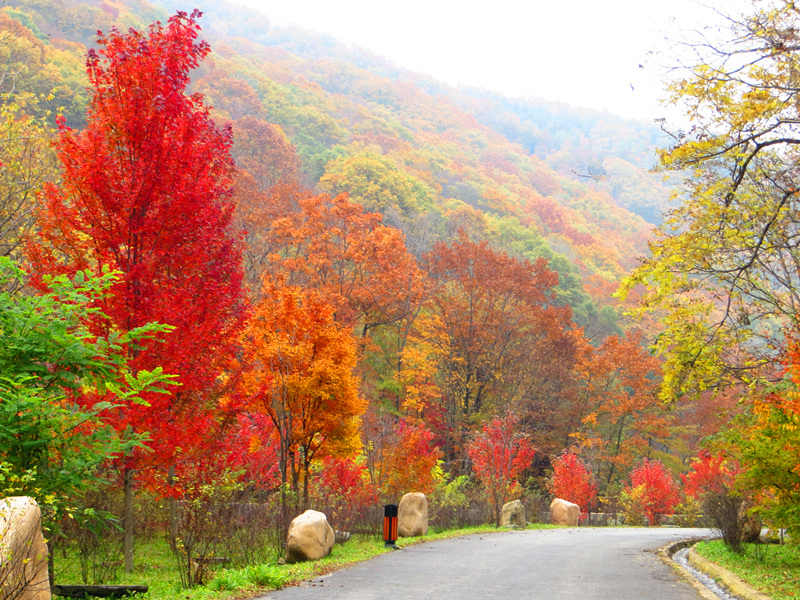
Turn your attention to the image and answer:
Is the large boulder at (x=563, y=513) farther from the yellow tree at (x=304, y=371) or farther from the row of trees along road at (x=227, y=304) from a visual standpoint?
the yellow tree at (x=304, y=371)

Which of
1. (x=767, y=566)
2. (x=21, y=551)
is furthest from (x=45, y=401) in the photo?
(x=767, y=566)

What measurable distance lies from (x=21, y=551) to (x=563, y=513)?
25.5 meters

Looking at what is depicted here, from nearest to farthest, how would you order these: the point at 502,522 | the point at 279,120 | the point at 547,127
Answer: the point at 502,522
the point at 279,120
the point at 547,127

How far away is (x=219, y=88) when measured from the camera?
56281mm

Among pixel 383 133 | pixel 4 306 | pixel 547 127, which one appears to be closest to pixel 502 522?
pixel 4 306

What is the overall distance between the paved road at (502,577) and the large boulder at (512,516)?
874 cm

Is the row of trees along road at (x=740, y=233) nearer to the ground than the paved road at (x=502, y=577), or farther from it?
farther from it

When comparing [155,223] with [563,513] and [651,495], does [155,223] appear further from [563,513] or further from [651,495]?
[651,495]

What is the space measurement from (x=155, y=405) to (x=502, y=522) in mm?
17155

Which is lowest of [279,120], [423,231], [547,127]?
[423,231]

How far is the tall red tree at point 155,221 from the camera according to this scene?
8.66 meters

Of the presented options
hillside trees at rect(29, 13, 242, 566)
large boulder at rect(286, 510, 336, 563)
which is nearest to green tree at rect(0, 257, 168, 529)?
hillside trees at rect(29, 13, 242, 566)

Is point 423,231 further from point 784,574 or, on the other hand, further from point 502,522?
point 784,574

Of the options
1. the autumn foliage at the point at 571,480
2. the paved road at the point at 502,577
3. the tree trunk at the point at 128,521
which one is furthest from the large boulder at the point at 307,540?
the autumn foliage at the point at 571,480
